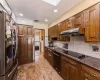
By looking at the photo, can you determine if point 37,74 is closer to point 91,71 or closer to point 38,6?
point 91,71

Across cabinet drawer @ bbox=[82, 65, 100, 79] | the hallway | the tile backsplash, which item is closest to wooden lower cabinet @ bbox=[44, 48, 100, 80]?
cabinet drawer @ bbox=[82, 65, 100, 79]

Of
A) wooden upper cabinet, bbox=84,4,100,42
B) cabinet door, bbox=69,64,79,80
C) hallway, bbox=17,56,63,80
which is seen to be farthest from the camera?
hallway, bbox=17,56,63,80

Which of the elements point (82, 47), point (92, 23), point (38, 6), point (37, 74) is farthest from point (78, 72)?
point (38, 6)

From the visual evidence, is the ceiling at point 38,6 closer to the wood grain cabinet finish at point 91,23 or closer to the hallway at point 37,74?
Result: the wood grain cabinet finish at point 91,23

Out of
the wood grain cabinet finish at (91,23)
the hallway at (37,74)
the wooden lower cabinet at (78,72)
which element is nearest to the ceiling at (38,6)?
the wood grain cabinet finish at (91,23)

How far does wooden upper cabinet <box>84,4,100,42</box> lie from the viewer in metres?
1.66

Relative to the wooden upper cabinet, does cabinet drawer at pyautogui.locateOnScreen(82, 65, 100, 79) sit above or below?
below

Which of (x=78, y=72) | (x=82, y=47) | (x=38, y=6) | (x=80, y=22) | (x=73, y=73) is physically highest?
(x=38, y=6)

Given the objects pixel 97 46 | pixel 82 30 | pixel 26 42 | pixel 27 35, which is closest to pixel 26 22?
pixel 27 35

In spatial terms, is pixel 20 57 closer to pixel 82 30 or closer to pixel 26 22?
pixel 26 22

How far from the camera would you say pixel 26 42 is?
428 centimetres

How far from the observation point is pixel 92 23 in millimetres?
1785

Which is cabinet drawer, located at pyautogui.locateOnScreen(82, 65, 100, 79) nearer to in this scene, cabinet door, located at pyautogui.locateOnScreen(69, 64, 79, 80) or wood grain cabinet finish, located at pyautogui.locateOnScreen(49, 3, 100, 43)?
cabinet door, located at pyautogui.locateOnScreen(69, 64, 79, 80)

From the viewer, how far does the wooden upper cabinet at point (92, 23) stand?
166cm
